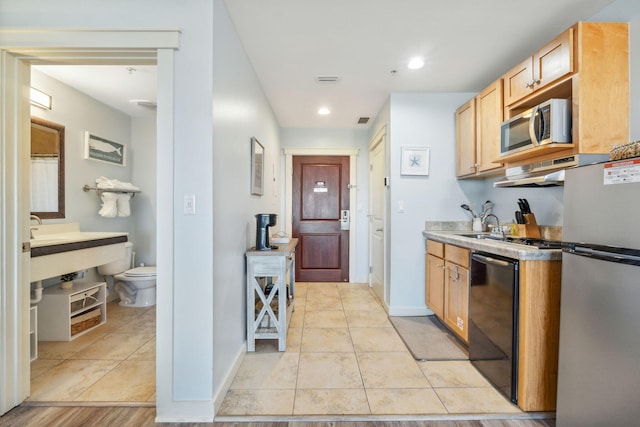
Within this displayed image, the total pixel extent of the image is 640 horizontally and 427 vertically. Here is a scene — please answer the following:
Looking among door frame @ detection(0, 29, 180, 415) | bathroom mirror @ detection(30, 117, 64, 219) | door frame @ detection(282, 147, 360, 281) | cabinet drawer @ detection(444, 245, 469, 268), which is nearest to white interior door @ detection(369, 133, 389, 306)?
door frame @ detection(282, 147, 360, 281)

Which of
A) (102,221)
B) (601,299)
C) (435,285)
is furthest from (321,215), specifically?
(601,299)

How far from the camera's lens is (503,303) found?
1.79 m

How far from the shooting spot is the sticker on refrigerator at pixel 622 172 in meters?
1.14

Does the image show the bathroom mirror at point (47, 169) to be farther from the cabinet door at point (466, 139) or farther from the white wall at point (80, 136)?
the cabinet door at point (466, 139)

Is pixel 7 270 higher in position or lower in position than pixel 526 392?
higher

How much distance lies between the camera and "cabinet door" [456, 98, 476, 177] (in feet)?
9.13

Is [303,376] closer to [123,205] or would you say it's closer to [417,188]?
[417,188]

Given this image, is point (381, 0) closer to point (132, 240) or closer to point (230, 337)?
point (230, 337)

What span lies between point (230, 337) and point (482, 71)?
299cm

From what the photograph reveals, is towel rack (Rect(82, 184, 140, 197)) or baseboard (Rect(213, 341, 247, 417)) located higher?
towel rack (Rect(82, 184, 140, 197))

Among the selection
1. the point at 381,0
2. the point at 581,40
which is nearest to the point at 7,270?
the point at 381,0

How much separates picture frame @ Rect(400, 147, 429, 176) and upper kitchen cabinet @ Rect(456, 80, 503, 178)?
374mm

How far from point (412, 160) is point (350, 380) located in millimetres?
2177

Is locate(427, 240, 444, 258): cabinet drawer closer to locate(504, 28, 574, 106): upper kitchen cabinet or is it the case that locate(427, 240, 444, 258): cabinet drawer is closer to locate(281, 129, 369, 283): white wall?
locate(504, 28, 574, 106): upper kitchen cabinet
